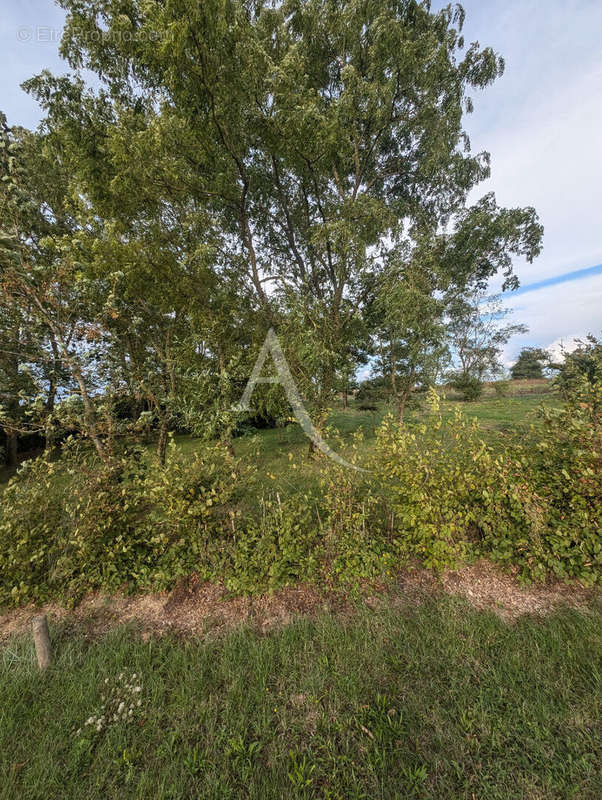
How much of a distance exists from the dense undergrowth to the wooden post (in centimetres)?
70

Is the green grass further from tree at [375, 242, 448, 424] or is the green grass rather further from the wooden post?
tree at [375, 242, 448, 424]

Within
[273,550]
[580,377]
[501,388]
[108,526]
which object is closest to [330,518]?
[273,550]

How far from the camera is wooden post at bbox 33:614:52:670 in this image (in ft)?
7.72

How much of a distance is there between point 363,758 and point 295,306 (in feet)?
21.2

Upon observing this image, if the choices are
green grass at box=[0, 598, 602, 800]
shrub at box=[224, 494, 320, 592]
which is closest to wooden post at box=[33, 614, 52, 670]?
green grass at box=[0, 598, 602, 800]

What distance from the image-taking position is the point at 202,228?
6.23 m

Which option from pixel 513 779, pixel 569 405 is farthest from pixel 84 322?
pixel 569 405

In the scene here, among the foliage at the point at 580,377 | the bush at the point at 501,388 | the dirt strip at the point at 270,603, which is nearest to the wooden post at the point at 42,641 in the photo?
the dirt strip at the point at 270,603

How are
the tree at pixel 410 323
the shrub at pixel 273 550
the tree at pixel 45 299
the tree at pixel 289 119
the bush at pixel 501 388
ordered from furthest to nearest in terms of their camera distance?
the bush at pixel 501 388, the tree at pixel 410 323, the tree at pixel 289 119, the tree at pixel 45 299, the shrub at pixel 273 550

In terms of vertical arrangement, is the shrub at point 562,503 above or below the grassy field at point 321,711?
above

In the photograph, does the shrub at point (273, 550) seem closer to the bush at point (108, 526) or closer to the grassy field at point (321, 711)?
the bush at point (108, 526)

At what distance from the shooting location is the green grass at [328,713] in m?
1.58

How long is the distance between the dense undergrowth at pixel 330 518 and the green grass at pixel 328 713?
1.91 ft

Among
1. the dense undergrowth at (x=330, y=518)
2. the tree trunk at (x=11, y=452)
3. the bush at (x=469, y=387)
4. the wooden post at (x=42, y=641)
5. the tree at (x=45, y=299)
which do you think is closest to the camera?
the wooden post at (x=42, y=641)
